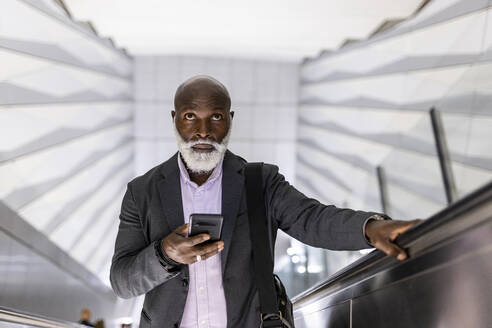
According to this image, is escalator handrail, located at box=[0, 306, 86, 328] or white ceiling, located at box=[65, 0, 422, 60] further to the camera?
white ceiling, located at box=[65, 0, 422, 60]

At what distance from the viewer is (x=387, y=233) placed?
229 cm

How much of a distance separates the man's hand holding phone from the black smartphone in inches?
1.2

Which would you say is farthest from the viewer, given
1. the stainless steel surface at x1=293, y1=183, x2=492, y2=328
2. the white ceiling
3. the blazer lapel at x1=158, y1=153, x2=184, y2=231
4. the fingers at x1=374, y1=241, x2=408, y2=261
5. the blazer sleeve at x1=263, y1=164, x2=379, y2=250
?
the white ceiling

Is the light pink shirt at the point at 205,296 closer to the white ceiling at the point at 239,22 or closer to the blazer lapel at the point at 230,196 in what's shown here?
the blazer lapel at the point at 230,196

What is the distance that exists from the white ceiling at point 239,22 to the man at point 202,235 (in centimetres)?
1144

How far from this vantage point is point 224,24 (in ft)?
52.2

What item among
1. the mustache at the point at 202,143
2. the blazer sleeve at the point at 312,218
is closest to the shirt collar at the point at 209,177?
the mustache at the point at 202,143

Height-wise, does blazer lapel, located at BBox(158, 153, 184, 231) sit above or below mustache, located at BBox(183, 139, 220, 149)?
below

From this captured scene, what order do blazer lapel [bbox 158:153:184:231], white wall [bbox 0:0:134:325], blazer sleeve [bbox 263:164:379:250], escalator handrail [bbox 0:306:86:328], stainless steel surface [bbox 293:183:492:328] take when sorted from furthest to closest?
white wall [bbox 0:0:134:325]
escalator handrail [bbox 0:306:86:328]
blazer lapel [bbox 158:153:184:231]
blazer sleeve [bbox 263:164:379:250]
stainless steel surface [bbox 293:183:492:328]

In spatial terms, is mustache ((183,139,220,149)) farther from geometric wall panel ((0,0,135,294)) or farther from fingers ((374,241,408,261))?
geometric wall panel ((0,0,135,294))

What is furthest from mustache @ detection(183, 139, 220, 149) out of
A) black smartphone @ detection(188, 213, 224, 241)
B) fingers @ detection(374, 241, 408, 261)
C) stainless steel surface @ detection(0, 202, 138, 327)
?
stainless steel surface @ detection(0, 202, 138, 327)

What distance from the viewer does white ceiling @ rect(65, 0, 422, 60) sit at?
14312mm

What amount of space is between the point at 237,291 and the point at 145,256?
457mm

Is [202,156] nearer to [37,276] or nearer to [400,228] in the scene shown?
[400,228]
